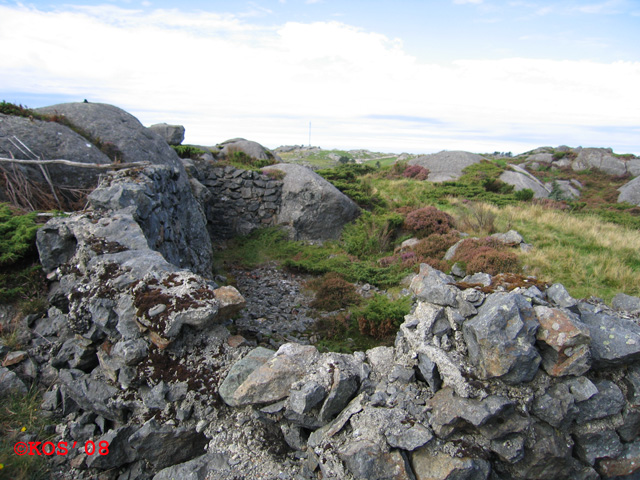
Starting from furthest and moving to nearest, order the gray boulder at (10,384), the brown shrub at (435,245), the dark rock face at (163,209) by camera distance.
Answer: the brown shrub at (435,245)
the dark rock face at (163,209)
the gray boulder at (10,384)

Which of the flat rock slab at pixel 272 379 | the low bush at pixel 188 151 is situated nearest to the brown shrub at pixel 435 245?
the flat rock slab at pixel 272 379

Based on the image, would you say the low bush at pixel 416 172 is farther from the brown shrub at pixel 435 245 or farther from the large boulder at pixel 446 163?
the brown shrub at pixel 435 245

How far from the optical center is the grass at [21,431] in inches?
160

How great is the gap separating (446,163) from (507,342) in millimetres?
27401

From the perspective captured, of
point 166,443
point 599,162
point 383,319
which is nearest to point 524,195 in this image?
point 383,319

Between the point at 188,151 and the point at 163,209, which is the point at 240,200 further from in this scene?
the point at 163,209

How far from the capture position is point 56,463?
14.5 feet

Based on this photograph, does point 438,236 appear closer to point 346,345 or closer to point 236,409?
point 346,345

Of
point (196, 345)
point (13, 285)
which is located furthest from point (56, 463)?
point (13, 285)

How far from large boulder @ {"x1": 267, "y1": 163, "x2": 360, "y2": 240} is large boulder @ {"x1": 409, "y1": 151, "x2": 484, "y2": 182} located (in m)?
13.6

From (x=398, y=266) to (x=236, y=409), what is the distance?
321 inches

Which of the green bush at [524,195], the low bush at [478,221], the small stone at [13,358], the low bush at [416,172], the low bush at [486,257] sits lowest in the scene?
the small stone at [13,358]

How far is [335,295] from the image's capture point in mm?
10219
